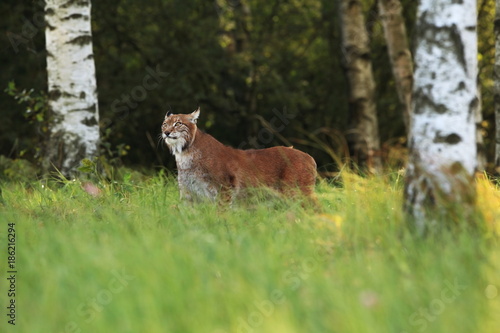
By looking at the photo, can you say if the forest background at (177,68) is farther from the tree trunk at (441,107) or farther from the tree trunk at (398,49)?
the tree trunk at (441,107)

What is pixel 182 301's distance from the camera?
3.86m

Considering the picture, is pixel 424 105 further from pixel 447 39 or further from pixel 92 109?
pixel 92 109

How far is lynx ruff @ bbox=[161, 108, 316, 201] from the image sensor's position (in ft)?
22.6

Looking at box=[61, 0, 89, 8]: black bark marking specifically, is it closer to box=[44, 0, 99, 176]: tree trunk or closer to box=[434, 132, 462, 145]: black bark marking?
box=[44, 0, 99, 176]: tree trunk

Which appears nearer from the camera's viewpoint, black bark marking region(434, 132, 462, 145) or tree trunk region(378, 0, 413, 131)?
black bark marking region(434, 132, 462, 145)

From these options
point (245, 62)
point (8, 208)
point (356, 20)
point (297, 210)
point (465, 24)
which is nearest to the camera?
point (465, 24)

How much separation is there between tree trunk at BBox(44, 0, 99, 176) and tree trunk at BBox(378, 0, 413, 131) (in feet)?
18.3

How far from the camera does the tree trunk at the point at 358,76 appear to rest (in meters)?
14.2

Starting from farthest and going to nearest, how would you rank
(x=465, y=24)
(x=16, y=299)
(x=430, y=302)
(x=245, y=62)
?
(x=245, y=62) → (x=465, y=24) → (x=16, y=299) → (x=430, y=302)

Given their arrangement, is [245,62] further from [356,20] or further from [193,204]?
[193,204]

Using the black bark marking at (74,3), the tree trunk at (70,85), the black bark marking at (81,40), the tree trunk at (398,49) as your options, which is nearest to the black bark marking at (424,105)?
the tree trunk at (70,85)

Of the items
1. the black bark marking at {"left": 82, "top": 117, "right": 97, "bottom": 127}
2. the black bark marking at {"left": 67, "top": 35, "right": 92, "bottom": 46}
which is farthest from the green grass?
the black bark marking at {"left": 67, "top": 35, "right": 92, "bottom": 46}

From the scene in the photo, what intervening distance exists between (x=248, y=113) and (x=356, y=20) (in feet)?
19.1

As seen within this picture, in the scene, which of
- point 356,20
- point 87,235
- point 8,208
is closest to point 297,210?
point 87,235
